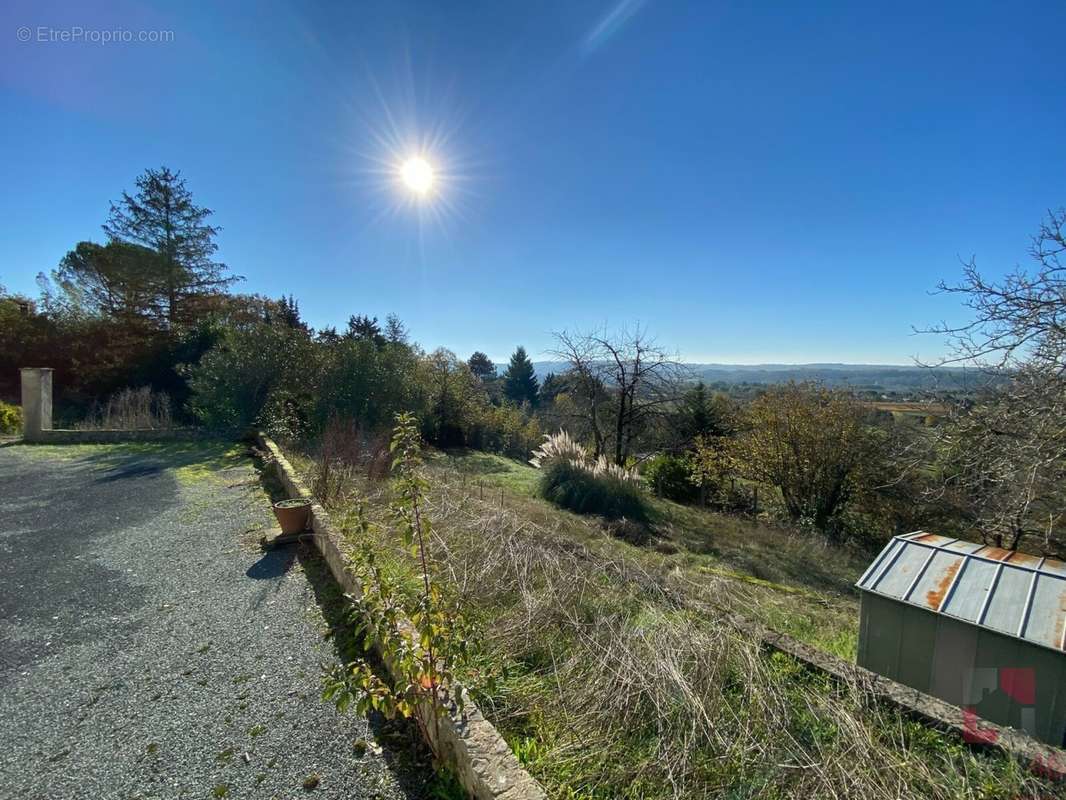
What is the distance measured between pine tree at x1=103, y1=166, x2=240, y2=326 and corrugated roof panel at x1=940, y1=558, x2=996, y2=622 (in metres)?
21.3

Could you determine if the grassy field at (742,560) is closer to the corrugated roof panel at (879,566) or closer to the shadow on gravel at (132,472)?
the corrugated roof panel at (879,566)

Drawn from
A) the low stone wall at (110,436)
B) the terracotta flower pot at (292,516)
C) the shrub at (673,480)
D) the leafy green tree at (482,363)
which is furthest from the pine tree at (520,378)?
the terracotta flower pot at (292,516)

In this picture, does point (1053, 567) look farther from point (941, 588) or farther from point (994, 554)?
point (941, 588)

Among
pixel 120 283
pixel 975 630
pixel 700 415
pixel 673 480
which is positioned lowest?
pixel 673 480

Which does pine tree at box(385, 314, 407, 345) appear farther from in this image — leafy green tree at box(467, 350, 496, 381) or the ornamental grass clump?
leafy green tree at box(467, 350, 496, 381)

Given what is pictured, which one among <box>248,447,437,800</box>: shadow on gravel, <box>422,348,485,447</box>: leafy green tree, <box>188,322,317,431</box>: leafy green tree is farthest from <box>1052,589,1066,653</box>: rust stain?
<box>422,348,485,447</box>: leafy green tree

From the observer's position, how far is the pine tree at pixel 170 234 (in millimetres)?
16719

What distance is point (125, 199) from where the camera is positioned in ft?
54.4

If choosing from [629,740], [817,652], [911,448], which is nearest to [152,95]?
[629,740]

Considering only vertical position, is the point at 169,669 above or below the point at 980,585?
below

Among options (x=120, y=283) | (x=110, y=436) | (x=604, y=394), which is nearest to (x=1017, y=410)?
(x=604, y=394)

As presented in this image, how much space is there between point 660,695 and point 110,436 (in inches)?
513

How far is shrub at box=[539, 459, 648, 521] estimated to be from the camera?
818cm

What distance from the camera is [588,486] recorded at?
8398 mm
